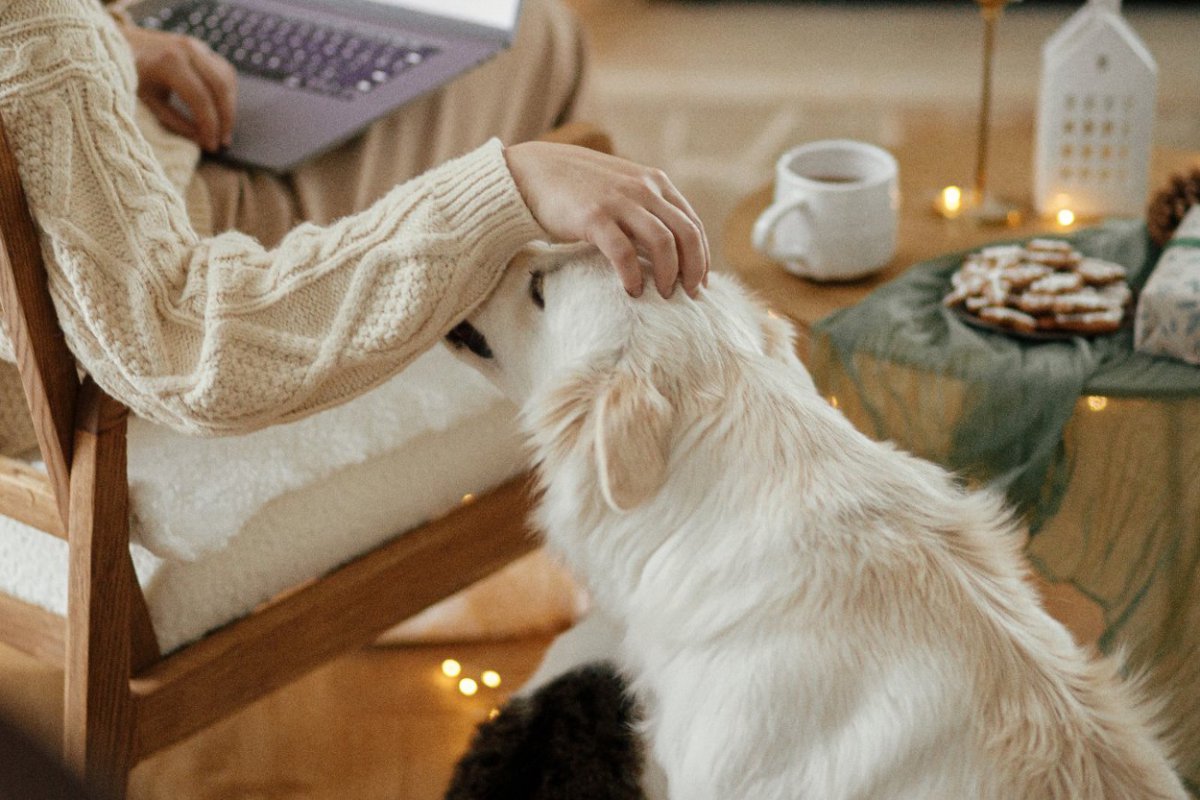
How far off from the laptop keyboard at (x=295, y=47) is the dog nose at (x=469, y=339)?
0.54m

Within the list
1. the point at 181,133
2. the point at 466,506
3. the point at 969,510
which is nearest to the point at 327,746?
the point at 466,506

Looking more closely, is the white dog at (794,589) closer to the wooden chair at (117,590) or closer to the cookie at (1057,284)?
the wooden chair at (117,590)

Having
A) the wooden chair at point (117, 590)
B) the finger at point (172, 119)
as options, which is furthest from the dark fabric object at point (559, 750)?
the finger at point (172, 119)

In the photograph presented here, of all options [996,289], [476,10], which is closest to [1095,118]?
[996,289]

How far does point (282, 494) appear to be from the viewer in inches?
48.0

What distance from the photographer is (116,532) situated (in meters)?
1.10

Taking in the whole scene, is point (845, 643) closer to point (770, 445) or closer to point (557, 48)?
point (770, 445)

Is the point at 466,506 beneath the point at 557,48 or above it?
beneath

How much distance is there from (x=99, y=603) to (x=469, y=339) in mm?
386

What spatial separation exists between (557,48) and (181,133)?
1.69ft

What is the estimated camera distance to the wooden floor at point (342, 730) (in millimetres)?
1617

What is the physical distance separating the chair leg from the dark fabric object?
34 centimetres

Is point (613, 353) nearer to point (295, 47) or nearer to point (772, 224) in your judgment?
point (772, 224)

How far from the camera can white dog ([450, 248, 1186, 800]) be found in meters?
0.91
